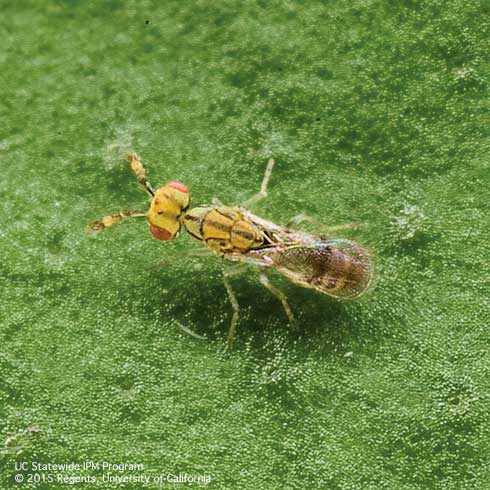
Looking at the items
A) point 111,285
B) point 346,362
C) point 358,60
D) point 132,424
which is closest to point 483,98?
point 358,60

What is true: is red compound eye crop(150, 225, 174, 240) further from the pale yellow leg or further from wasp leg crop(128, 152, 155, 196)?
the pale yellow leg

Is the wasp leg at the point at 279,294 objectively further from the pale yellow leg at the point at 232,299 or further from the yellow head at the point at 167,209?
the yellow head at the point at 167,209


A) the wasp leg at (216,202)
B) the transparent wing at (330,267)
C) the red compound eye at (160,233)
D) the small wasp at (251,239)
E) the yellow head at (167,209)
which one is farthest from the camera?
the wasp leg at (216,202)

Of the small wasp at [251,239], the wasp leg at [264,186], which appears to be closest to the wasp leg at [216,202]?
the small wasp at [251,239]

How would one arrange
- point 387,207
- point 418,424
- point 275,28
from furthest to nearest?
point 275,28, point 387,207, point 418,424

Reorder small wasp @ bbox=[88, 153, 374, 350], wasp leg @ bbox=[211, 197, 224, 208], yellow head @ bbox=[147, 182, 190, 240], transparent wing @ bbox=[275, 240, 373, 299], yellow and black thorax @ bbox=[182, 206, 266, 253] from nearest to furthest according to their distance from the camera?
1. transparent wing @ bbox=[275, 240, 373, 299]
2. small wasp @ bbox=[88, 153, 374, 350]
3. yellow head @ bbox=[147, 182, 190, 240]
4. yellow and black thorax @ bbox=[182, 206, 266, 253]
5. wasp leg @ bbox=[211, 197, 224, 208]

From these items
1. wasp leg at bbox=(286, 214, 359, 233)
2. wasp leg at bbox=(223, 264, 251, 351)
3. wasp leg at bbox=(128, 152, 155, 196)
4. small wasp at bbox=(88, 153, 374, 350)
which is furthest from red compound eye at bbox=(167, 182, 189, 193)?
wasp leg at bbox=(286, 214, 359, 233)

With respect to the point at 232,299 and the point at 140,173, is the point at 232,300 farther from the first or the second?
the point at 140,173

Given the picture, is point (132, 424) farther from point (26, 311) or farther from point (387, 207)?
point (387, 207)
